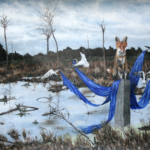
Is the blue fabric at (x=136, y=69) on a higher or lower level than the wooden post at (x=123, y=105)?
higher

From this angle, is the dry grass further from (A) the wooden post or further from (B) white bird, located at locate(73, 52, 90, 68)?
(B) white bird, located at locate(73, 52, 90, 68)

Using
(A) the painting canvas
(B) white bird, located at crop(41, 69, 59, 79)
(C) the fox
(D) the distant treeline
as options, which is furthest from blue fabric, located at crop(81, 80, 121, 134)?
(B) white bird, located at crop(41, 69, 59, 79)

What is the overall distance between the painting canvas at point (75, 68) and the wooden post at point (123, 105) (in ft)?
0.05

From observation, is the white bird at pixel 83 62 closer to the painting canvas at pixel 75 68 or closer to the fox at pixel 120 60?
the painting canvas at pixel 75 68

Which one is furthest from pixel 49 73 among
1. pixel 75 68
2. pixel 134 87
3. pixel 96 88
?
pixel 134 87

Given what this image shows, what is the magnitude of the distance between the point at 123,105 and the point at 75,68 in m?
0.89

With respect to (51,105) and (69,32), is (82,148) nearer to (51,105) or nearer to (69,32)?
(51,105)

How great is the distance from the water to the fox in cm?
48

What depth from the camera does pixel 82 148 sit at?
2379 mm

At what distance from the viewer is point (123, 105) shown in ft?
8.30

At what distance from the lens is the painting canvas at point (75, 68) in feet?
8.30

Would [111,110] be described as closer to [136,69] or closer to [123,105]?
[123,105]

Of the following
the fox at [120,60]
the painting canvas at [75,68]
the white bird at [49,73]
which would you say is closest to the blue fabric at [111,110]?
the painting canvas at [75,68]

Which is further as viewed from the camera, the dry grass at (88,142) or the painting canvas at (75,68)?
the painting canvas at (75,68)
